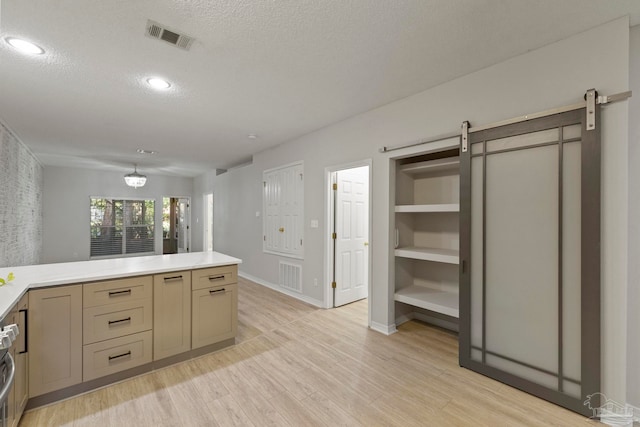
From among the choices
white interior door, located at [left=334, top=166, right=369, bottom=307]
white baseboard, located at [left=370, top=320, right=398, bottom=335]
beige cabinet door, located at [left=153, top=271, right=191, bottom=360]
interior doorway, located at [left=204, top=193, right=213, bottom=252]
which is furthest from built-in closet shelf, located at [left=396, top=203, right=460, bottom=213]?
interior doorway, located at [left=204, top=193, right=213, bottom=252]

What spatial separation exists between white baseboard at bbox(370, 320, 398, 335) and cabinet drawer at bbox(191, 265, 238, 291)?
5.92ft

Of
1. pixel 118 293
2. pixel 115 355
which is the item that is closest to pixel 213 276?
pixel 118 293

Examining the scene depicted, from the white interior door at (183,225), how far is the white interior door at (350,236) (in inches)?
278

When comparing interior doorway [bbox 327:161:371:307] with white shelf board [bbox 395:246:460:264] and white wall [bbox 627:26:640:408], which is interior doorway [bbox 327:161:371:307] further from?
white wall [bbox 627:26:640:408]

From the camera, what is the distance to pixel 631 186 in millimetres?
1941

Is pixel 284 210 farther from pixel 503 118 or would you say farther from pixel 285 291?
pixel 503 118

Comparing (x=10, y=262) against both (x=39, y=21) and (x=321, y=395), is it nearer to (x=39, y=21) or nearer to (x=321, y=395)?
(x=39, y=21)

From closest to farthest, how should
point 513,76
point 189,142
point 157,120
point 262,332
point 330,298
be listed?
point 513,76 < point 262,332 < point 157,120 < point 330,298 < point 189,142

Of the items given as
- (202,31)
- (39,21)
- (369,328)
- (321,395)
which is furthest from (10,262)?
(369,328)

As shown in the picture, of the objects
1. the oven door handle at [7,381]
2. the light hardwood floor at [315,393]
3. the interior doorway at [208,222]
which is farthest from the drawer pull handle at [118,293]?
the interior doorway at [208,222]

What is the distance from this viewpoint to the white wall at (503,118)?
1.81m

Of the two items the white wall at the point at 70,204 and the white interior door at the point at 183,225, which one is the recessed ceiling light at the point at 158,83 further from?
the white interior door at the point at 183,225

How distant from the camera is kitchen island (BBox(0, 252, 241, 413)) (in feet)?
6.27

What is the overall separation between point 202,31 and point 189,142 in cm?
328
